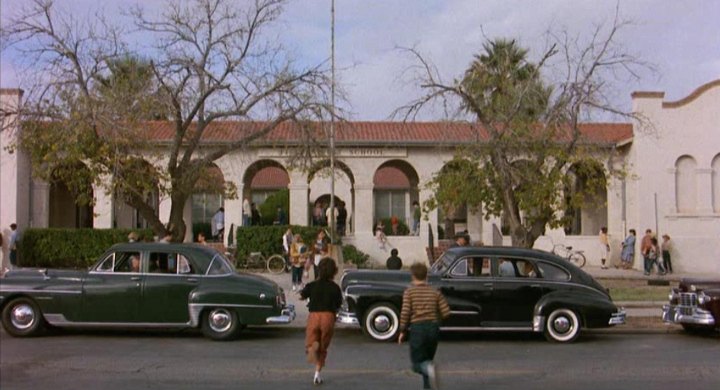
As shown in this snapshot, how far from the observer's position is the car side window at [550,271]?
46.8ft

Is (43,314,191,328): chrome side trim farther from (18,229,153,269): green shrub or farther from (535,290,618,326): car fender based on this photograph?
(18,229,153,269): green shrub

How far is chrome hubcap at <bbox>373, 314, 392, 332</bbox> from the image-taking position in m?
13.7

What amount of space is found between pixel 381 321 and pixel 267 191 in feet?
104

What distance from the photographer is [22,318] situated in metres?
13.4

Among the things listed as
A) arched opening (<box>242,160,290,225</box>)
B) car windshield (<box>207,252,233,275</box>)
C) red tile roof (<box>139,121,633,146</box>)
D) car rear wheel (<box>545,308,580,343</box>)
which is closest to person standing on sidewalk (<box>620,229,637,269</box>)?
red tile roof (<box>139,121,633,146</box>)

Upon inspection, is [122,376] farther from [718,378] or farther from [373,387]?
[718,378]

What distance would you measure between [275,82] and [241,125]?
1.80 meters

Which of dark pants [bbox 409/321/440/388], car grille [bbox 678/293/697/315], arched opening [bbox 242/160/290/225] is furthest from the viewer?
arched opening [bbox 242/160/290/225]

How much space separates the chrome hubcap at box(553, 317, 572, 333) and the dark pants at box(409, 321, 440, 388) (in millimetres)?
5886

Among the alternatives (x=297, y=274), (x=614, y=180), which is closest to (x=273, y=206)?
(x=614, y=180)

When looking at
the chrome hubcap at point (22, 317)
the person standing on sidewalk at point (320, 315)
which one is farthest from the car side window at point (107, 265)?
the person standing on sidewalk at point (320, 315)

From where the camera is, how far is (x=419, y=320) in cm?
873

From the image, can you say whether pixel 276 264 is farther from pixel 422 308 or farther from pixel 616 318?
pixel 422 308

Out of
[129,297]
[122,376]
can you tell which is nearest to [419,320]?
[122,376]
